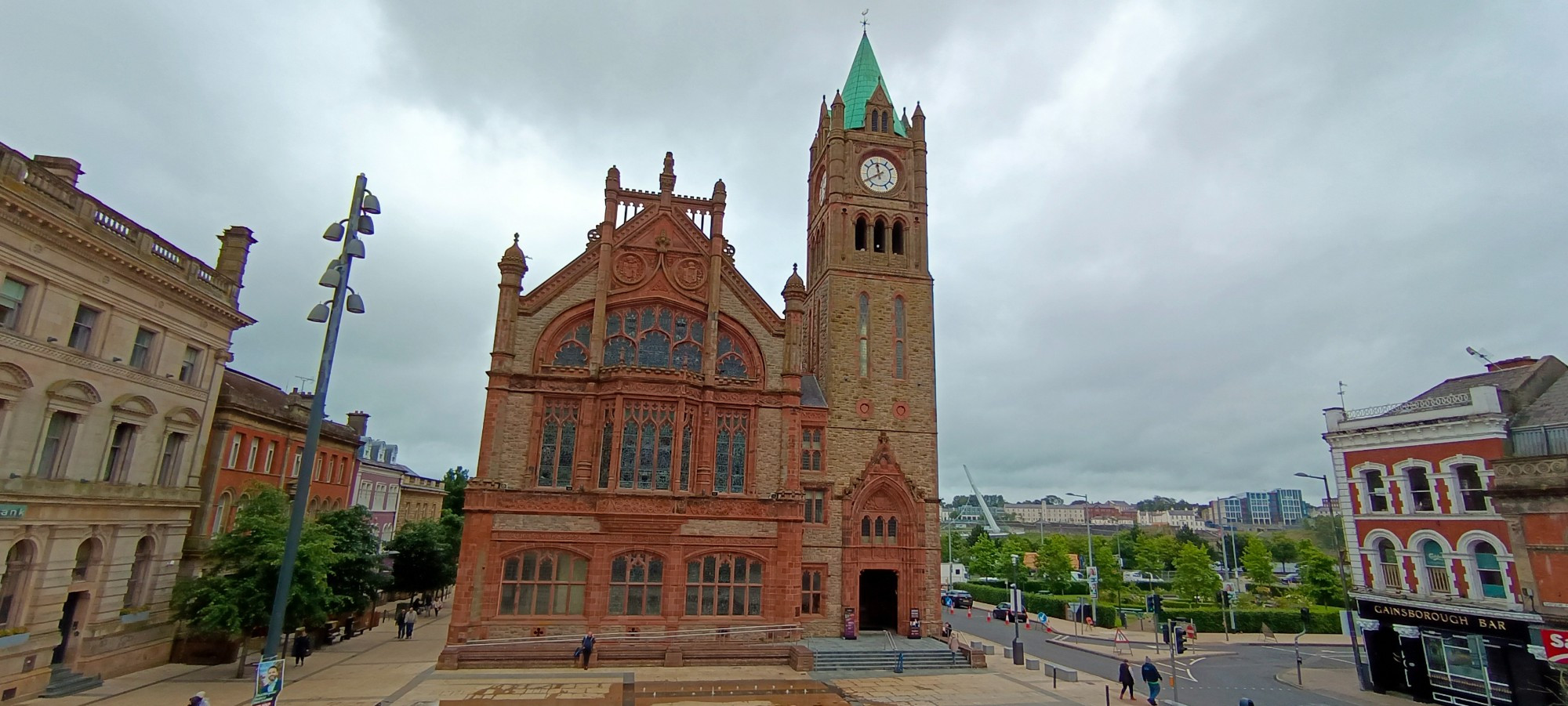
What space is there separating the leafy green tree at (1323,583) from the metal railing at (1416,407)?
31.3 m

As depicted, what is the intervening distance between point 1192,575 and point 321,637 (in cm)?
5626

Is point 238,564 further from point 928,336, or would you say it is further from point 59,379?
point 928,336

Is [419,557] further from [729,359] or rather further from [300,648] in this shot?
[729,359]

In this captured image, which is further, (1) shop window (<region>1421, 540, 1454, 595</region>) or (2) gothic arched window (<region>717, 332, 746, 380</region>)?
(2) gothic arched window (<region>717, 332, 746, 380</region>)

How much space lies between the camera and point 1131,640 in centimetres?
4509

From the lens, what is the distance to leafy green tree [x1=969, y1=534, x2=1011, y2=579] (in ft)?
278

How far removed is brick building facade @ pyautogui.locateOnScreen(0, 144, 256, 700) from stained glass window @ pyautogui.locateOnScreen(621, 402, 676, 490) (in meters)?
16.3

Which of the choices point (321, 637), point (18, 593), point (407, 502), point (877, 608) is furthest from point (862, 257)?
point (407, 502)

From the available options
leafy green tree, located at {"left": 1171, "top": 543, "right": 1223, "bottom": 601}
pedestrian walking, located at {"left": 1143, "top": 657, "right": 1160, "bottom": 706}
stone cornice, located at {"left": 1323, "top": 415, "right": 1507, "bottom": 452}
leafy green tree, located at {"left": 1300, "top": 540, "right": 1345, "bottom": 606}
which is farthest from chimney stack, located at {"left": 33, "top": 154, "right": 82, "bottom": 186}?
leafy green tree, located at {"left": 1300, "top": 540, "right": 1345, "bottom": 606}

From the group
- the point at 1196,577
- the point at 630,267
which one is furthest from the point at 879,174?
the point at 1196,577

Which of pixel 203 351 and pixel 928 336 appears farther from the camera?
pixel 928 336

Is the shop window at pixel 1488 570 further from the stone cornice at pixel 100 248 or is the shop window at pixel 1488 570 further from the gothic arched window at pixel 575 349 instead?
the stone cornice at pixel 100 248

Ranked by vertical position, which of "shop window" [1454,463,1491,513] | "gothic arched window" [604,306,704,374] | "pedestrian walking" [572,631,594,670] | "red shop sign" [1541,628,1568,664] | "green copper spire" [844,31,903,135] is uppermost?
"green copper spire" [844,31,903,135]

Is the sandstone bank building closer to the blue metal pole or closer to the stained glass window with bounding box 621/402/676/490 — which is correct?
the stained glass window with bounding box 621/402/676/490
